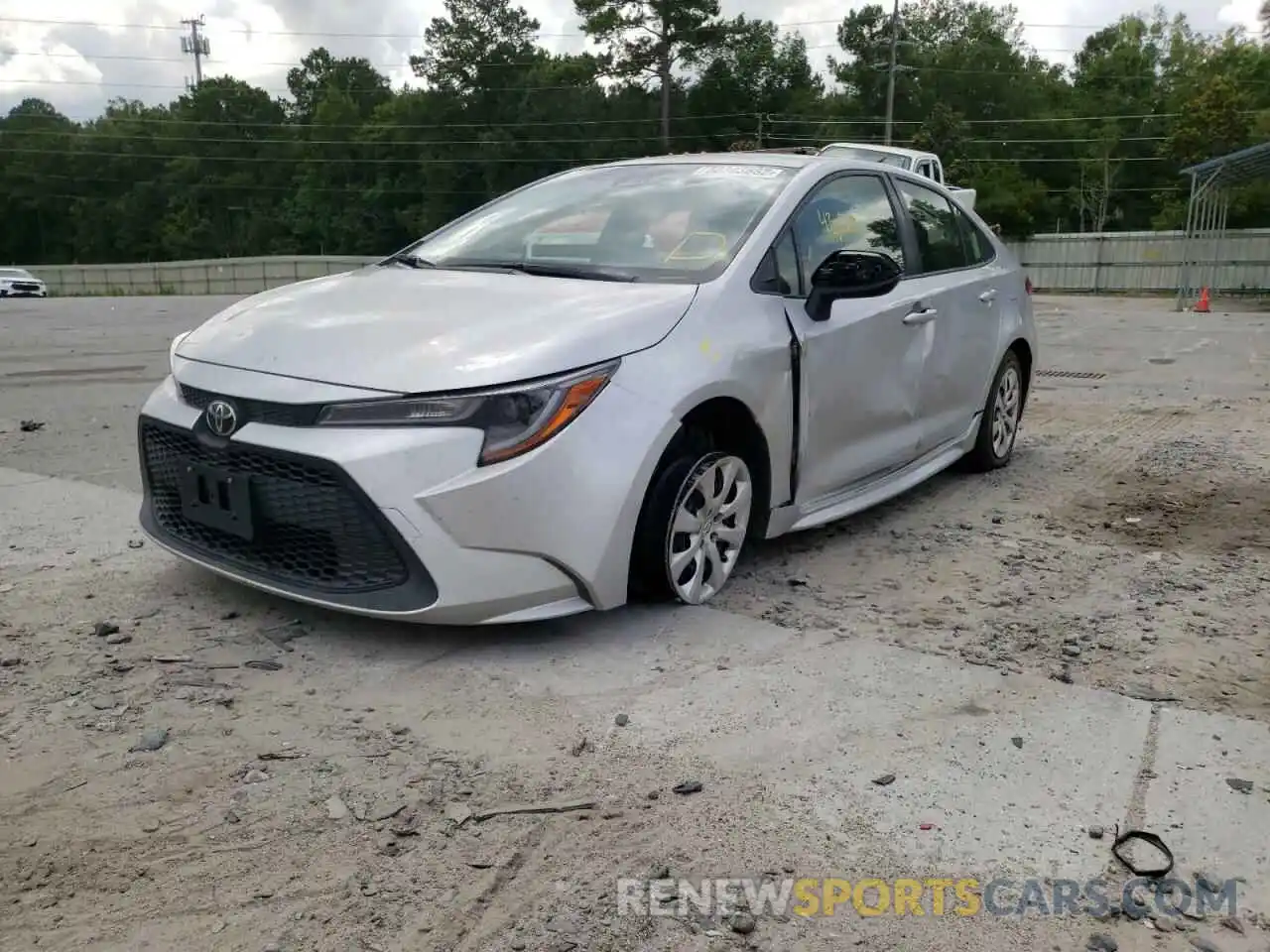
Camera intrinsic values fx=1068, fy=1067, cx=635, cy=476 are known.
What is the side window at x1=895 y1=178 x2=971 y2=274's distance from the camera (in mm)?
4996

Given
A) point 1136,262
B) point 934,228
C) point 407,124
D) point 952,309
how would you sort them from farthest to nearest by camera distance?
point 407,124 < point 1136,262 < point 934,228 < point 952,309

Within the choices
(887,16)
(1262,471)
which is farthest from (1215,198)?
(887,16)

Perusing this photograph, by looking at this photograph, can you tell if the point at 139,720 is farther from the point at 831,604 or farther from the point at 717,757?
the point at 831,604

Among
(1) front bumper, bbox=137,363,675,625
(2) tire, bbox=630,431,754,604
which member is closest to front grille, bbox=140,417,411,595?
(1) front bumper, bbox=137,363,675,625

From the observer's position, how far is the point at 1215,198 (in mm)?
25641

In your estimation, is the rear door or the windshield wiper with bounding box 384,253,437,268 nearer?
the windshield wiper with bounding box 384,253,437,268

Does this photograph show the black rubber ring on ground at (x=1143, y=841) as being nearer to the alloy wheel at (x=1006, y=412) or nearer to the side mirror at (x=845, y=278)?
the side mirror at (x=845, y=278)

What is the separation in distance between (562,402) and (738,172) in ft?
5.84

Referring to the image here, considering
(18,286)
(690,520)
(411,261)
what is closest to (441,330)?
(690,520)

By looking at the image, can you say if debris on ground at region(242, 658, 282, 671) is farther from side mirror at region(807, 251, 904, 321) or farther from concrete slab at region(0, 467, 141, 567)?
side mirror at region(807, 251, 904, 321)

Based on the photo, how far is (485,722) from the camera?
114 inches

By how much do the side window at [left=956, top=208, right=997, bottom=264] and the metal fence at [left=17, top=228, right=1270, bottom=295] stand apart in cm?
2403

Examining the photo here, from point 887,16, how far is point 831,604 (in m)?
66.5

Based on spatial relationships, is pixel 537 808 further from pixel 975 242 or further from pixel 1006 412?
pixel 1006 412
